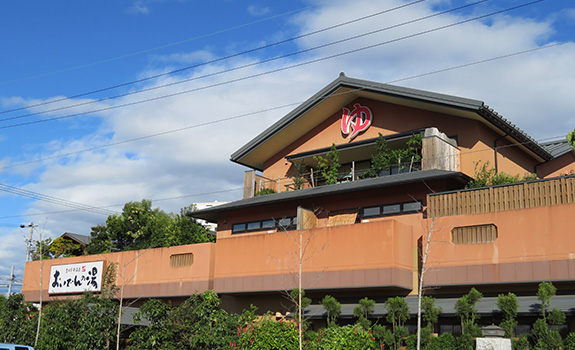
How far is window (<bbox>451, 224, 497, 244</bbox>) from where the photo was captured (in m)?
22.7

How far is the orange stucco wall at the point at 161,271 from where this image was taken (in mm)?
31422

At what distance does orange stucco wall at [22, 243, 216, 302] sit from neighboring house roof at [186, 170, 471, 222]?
2.58 metres

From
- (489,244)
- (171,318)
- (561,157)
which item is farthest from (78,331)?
(561,157)

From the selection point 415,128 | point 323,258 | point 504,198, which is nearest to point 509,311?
point 504,198

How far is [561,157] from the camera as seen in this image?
35.2 metres

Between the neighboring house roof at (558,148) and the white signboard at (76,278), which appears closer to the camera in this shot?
the neighboring house roof at (558,148)

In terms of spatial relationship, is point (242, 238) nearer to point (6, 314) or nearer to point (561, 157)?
point (6, 314)

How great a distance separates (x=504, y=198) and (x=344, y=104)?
12359mm

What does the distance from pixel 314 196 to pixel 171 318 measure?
28.1 feet

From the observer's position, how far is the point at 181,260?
3269 cm

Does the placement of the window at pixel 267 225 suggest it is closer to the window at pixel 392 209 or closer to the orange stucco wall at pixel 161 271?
the orange stucco wall at pixel 161 271

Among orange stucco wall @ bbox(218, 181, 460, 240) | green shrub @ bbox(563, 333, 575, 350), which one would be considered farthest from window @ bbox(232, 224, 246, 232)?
green shrub @ bbox(563, 333, 575, 350)

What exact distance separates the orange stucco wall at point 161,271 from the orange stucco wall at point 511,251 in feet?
41.1

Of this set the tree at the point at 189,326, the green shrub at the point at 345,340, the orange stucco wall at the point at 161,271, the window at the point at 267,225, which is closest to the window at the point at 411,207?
Result: the window at the point at 267,225
